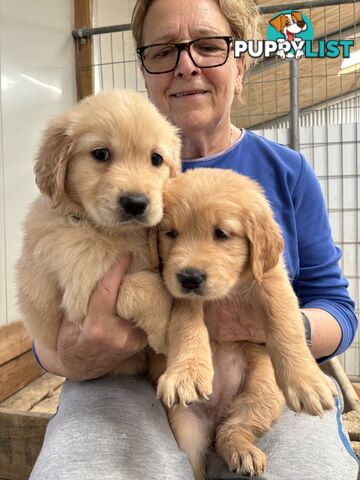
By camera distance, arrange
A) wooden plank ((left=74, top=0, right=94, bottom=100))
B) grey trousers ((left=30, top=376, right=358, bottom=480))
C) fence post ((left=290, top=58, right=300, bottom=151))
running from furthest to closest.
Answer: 1. wooden plank ((left=74, top=0, right=94, bottom=100))
2. fence post ((left=290, top=58, right=300, bottom=151))
3. grey trousers ((left=30, top=376, right=358, bottom=480))

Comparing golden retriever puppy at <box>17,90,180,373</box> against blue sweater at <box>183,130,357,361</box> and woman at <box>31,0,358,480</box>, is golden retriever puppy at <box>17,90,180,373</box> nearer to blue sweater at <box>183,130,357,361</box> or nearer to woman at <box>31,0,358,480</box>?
woman at <box>31,0,358,480</box>

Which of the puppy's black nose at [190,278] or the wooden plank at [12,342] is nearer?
the puppy's black nose at [190,278]

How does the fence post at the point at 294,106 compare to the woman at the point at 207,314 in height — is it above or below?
above

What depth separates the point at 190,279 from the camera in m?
1.29

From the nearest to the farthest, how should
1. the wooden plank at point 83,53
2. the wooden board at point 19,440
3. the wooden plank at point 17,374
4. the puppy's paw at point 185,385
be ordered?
the puppy's paw at point 185,385
the wooden board at point 19,440
the wooden plank at point 17,374
the wooden plank at point 83,53

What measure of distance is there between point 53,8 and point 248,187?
9.53 feet

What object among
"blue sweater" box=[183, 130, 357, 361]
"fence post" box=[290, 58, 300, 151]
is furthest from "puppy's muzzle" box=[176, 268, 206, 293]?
"fence post" box=[290, 58, 300, 151]

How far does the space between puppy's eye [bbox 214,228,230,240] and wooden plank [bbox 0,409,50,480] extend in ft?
4.89

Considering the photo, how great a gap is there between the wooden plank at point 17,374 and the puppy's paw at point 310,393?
7.03ft

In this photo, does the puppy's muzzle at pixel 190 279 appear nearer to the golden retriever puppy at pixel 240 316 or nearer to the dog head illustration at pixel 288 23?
the golden retriever puppy at pixel 240 316

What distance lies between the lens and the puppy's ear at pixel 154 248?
4.71 feet

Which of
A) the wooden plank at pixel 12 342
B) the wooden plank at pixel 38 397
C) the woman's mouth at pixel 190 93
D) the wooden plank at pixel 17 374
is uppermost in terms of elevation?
the woman's mouth at pixel 190 93

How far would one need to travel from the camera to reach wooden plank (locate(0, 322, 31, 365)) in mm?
2861

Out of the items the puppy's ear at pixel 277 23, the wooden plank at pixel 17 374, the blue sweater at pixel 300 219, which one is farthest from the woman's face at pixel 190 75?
the wooden plank at pixel 17 374
